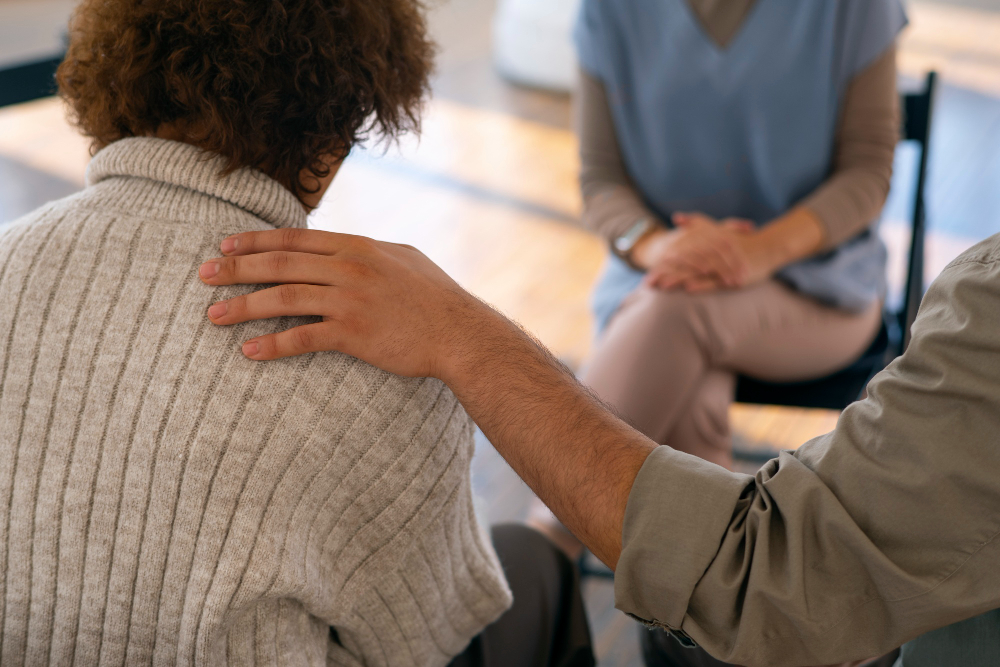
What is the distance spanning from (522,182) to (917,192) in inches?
82.9

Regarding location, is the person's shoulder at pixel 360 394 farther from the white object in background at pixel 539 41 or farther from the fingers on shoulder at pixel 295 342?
the white object in background at pixel 539 41

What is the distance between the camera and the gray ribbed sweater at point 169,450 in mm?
782

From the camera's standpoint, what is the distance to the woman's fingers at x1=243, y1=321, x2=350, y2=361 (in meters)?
0.79

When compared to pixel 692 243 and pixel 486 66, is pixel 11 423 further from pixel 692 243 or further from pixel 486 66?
pixel 486 66

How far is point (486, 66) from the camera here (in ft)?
16.0

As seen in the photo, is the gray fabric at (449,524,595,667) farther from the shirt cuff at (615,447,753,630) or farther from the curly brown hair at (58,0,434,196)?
the curly brown hair at (58,0,434,196)

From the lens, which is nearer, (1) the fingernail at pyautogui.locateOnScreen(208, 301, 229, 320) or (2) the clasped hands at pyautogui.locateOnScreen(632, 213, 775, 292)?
(1) the fingernail at pyautogui.locateOnScreen(208, 301, 229, 320)

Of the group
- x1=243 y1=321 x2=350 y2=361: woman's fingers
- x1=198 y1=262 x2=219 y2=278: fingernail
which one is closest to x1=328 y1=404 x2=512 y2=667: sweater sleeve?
x1=243 y1=321 x2=350 y2=361: woman's fingers

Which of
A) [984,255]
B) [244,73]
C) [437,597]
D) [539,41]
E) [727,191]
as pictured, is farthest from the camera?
[539,41]

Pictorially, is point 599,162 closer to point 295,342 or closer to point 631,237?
point 631,237

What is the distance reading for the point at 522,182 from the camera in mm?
3670

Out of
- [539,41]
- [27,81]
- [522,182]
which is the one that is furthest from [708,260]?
[539,41]

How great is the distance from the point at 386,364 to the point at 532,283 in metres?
2.17

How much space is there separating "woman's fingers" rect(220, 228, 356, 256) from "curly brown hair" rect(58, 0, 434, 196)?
80 millimetres
